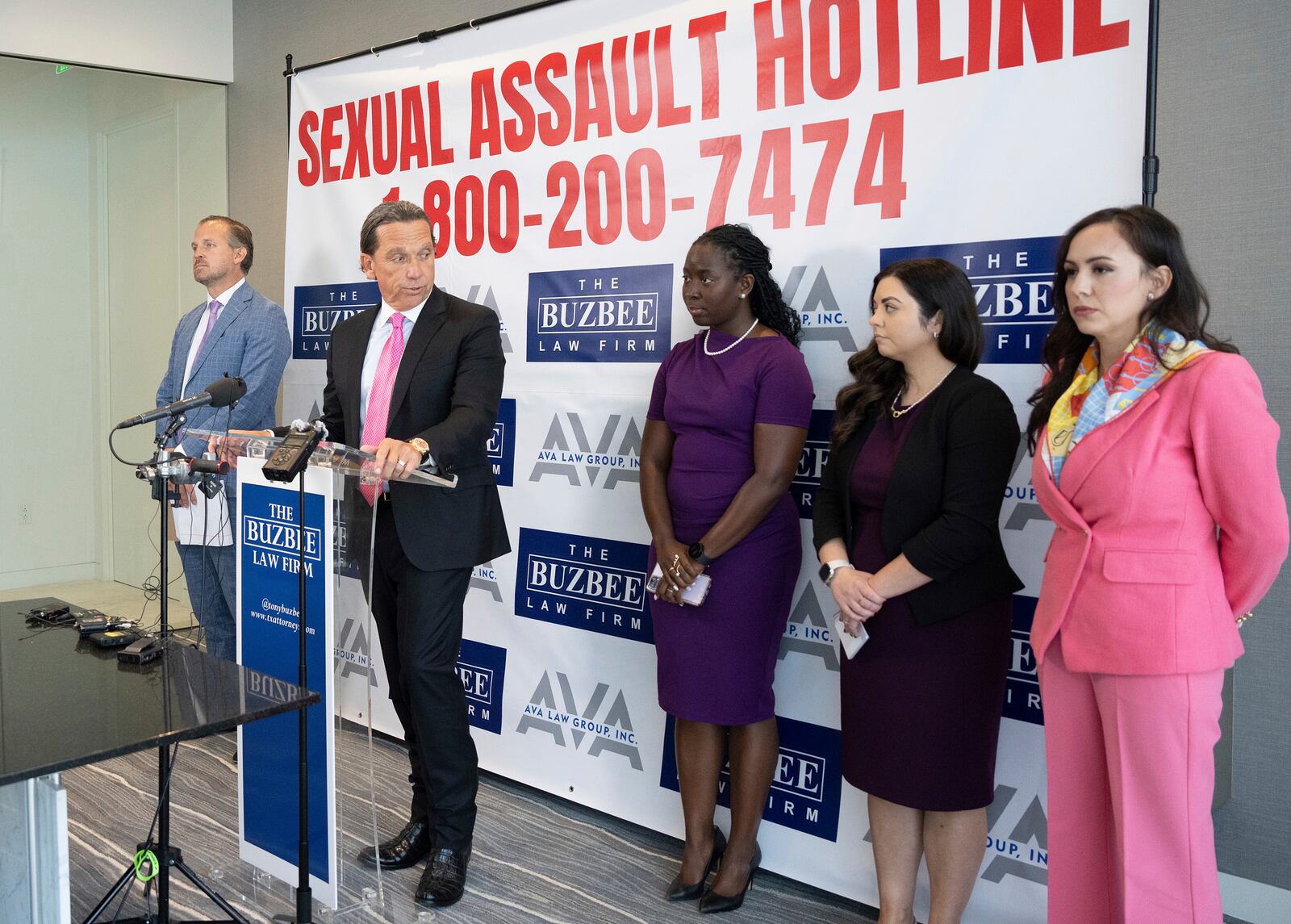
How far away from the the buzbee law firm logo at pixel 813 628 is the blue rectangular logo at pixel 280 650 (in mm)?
1245

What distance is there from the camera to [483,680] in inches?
155

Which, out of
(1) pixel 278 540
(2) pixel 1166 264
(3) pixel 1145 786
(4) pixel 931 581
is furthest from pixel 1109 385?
(1) pixel 278 540

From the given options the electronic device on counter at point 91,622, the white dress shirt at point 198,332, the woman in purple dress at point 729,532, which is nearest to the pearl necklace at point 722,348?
the woman in purple dress at point 729,532

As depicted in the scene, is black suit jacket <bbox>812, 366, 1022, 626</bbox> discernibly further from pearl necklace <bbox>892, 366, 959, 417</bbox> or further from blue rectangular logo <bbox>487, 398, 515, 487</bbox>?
blue rectangular logo <bbox>487, 398, 515, 487</bbox>

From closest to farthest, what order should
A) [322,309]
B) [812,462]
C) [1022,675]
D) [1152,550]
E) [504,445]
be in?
[1152,550]
[1022,675]
[812,462]
[504,445]
[322,309]

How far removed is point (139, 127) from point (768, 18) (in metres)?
3.87

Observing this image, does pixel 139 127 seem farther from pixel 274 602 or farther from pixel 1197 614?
pixel 1197 614

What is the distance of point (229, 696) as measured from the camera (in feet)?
6.70

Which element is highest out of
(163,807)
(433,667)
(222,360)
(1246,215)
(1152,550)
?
(1246,215)

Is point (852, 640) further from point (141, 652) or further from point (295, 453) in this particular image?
point (141, 652)

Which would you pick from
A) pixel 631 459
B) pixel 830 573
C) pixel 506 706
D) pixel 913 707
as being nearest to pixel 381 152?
pixel 631 459

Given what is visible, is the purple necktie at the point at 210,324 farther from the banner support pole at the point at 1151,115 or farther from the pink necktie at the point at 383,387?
the banner support pole at the point at 1151,115

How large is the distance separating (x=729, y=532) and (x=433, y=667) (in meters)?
0.86

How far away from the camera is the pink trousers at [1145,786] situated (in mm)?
1849
